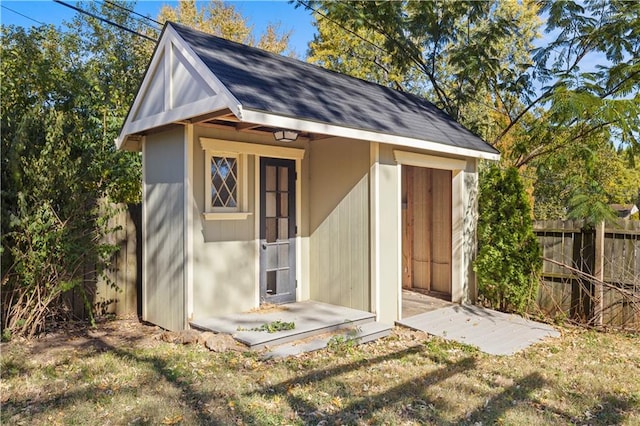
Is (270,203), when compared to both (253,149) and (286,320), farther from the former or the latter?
(286,320)

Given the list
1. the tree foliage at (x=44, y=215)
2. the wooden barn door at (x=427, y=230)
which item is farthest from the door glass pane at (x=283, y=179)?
the wooden barn door at (x=427, y=230)

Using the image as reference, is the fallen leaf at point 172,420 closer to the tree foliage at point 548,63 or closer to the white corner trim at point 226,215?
the white corner trim at point 226,215

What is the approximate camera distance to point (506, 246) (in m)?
6.41

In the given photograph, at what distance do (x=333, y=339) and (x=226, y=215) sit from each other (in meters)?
1.96

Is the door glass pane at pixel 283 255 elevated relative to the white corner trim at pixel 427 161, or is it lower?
lower

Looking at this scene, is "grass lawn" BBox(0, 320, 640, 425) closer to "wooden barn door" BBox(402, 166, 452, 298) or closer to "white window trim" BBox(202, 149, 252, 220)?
"white window trim" BBox(202, 149, 252, 220)

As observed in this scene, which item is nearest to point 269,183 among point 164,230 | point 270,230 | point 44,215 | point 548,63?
point 270,230

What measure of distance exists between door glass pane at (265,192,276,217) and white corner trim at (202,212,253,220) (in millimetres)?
389

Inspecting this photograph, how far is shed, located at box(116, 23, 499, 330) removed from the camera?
4.91 metres

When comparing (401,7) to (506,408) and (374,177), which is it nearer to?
(374,177)

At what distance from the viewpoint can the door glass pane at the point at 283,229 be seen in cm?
611

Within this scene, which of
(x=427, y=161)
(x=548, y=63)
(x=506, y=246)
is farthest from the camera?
(x=548, y=63)

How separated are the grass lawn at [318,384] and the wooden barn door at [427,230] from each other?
8.55 ft

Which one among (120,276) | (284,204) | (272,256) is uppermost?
(284,204)
